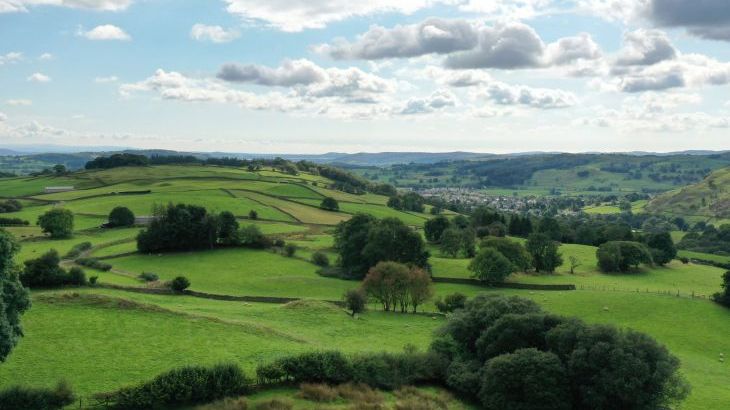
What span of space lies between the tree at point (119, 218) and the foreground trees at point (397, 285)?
69.9 m

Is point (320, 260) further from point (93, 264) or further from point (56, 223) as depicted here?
point (56, 223)

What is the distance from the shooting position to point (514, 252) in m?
87.0

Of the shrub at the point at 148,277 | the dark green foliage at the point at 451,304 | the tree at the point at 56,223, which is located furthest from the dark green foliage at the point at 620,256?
the tree at the point at 56,223

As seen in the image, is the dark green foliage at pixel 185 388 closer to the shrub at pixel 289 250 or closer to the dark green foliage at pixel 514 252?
the shrub at pixel 289 250

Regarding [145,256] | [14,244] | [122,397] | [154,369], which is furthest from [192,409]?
[145,256]

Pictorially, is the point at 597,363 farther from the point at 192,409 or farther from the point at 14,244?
the point at 14,244

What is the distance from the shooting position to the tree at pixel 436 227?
113 m

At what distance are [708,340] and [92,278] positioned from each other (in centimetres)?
6706

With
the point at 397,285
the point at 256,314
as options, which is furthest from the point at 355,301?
the point at 256,314

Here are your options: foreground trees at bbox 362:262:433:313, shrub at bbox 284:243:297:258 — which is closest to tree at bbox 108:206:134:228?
shrub at bbox 284:243:297:258

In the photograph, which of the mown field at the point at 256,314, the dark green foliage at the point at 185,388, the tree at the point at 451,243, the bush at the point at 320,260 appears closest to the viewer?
the dark green foliage at the point at 185,388

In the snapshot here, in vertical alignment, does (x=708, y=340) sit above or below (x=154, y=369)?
below

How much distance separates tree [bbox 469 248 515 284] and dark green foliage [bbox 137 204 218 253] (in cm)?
4533

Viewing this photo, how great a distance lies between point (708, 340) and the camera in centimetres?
5747
